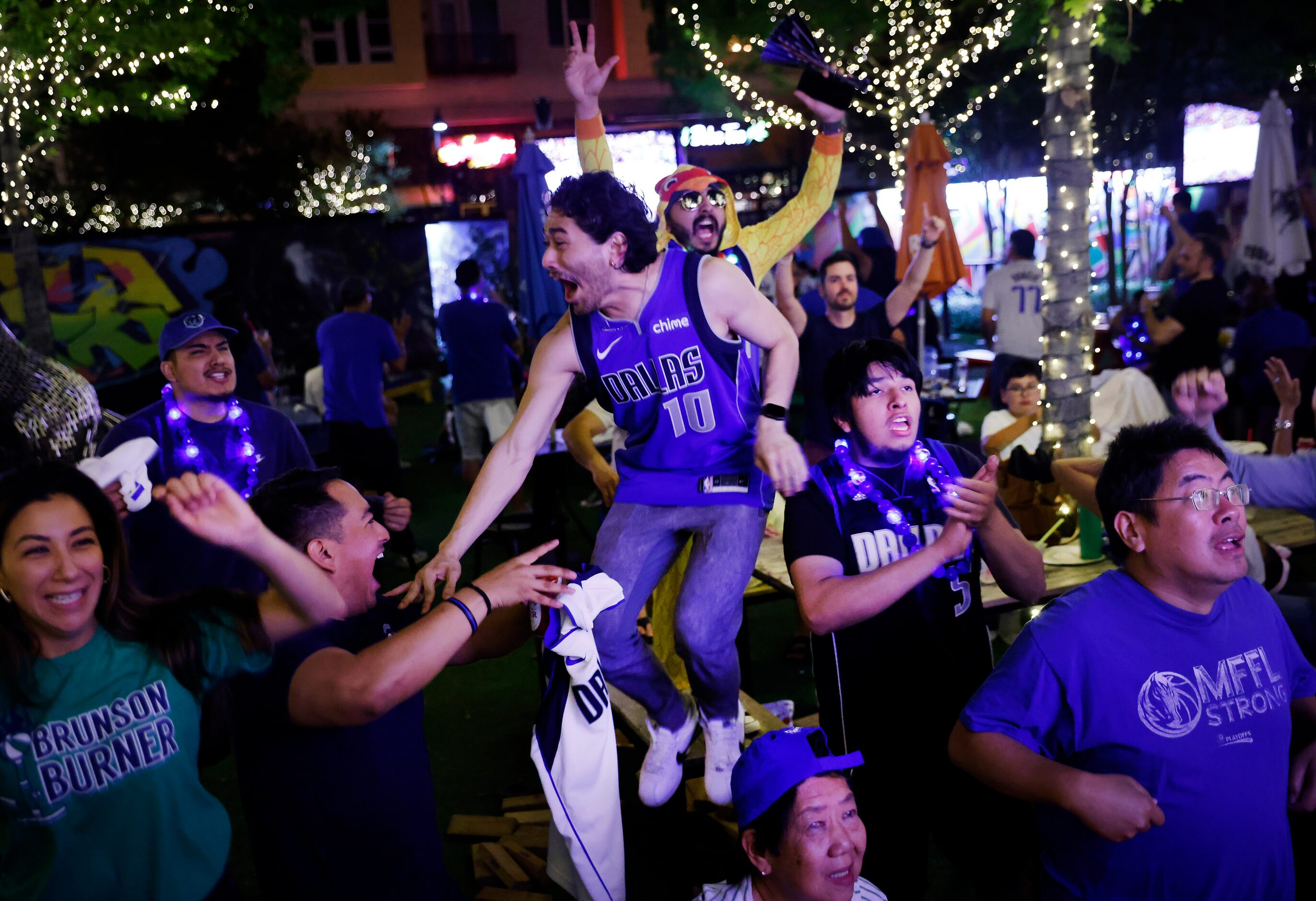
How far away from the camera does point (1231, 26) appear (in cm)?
1720

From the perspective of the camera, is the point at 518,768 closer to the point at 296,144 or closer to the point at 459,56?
the point at 296,144

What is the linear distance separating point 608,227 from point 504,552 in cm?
535

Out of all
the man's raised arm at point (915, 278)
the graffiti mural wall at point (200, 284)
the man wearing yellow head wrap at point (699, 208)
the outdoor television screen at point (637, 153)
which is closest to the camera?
the man wearing yellow head wrap at point (699, 208)

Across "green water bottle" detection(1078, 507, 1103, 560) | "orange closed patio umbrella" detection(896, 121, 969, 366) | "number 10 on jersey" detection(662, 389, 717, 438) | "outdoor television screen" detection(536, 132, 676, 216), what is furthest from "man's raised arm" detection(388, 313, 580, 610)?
"outdoor television screen" detection(536, 132, 676, 216)

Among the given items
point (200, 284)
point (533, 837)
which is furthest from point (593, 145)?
point (200, 284)

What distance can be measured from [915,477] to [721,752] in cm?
113

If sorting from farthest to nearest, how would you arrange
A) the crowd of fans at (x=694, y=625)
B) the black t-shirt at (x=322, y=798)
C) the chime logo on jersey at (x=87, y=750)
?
the black t-shirt at (x=322, y=798), the crowd of fans at (x=694, y=625), the chime logo on jersey at (x=87, y=750)

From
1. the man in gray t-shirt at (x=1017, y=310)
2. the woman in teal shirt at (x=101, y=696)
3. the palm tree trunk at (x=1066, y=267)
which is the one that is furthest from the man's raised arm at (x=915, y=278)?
the woman in teal shirt at (x=101, y=696)

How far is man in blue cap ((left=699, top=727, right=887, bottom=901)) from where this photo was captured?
7.92 feet

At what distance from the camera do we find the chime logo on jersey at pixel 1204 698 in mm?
2328

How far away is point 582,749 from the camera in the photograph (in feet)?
9.30

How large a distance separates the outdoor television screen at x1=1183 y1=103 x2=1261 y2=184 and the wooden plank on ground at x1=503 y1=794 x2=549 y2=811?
1734 cm

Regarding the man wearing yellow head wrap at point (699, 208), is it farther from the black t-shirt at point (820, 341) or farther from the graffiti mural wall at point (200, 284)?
the graffiti mural wall at point (200, 284)

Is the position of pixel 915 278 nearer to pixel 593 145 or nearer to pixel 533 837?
pixel 593 145
